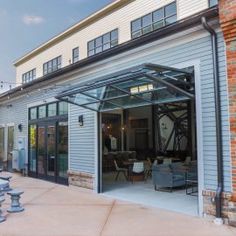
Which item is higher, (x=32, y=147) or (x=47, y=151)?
(x=32, y=147)

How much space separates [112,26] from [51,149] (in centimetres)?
933

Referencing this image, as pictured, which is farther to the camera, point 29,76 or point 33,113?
point 29,76

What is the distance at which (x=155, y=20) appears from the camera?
16219mm

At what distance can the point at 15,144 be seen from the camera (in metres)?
15.8

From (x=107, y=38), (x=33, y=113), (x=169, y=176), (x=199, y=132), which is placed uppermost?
(x=107, y=38)

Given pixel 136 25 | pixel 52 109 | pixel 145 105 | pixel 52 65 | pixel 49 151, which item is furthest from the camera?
pixel 52 65

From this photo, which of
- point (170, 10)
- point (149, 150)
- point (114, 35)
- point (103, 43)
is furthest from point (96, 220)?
point (103, 43)

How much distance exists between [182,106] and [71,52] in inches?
328

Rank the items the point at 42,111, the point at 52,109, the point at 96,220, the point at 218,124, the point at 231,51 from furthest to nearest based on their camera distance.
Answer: the point at 42,111 → the point at 52,109 → the point at 96,220 → the point at 218,124 → the point at 231,51

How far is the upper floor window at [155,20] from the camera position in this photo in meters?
15.5

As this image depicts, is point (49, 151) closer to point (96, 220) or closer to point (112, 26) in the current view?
point (96, 220)

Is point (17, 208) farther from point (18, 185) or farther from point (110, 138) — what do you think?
point (110, 138)

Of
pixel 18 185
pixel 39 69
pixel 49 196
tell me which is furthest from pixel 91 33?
pixel 49 196

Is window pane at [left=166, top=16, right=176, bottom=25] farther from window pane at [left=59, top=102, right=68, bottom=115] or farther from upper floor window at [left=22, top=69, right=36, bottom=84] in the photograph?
upper floor window at [left=22, top=69, right=36, bottom=84]
